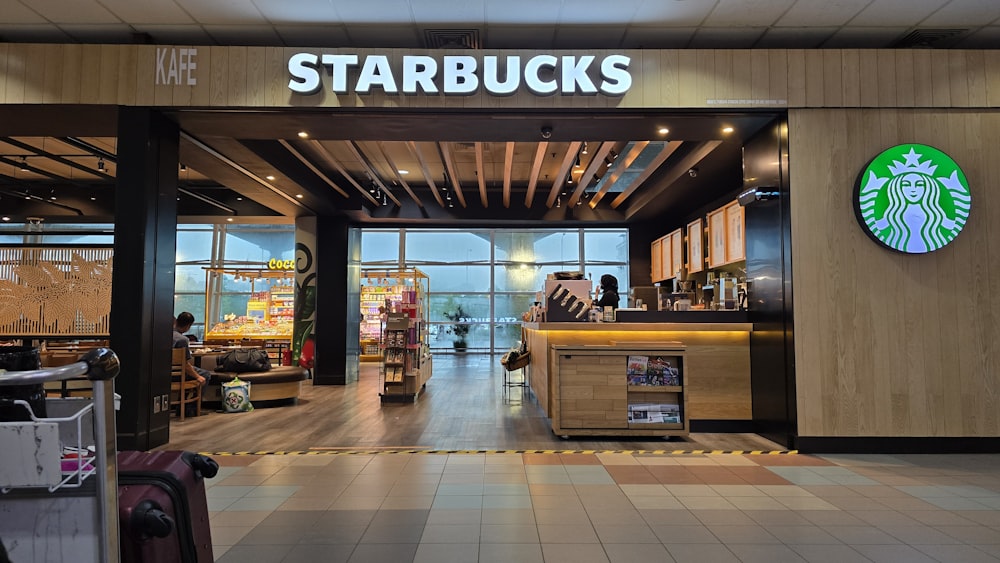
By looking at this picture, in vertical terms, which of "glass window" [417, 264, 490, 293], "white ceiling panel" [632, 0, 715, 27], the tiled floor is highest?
"white ceiling panel" [632, 0, 715, 27]

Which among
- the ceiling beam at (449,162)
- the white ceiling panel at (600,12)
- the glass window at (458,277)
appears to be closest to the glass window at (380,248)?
the glass window at (458,277)

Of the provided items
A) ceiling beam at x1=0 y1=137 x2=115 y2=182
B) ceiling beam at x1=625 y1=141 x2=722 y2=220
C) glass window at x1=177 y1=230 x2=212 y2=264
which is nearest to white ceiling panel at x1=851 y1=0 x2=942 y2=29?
ceiling beam at x1=625 y1=141 x2=722 y2=220

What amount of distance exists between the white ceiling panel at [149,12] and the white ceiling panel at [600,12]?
135 inches

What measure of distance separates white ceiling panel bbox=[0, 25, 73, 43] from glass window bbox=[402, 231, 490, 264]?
37.4 feet

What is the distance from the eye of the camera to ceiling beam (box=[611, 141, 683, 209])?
7089 millimetres

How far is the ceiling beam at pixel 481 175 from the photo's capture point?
7502 millimetres

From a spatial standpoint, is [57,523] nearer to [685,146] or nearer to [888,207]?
[888,207]

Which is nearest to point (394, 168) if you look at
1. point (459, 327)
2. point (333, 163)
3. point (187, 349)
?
point (333, 163)

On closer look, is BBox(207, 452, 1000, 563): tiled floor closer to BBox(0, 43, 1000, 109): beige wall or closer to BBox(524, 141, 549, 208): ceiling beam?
BBox(0, 43, 1000, 109): beige wall

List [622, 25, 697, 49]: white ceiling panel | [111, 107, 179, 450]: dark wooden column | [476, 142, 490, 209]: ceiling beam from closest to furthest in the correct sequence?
[111, 107, 179, 450]: dark wooden column, [622, 25, 697, 49]: white ceiling panel, [476, 142, 490, 209]: ceiling beam

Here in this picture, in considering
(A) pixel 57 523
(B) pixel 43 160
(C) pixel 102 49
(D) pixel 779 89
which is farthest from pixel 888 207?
(B) pixel 43 160

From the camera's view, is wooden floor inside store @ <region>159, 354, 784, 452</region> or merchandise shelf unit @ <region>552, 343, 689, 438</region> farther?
merchandise shelf unit @ <region>552, 343, 689, 438</region>

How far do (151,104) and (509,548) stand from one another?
507 centimetres

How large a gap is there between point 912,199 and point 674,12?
2809 mm
